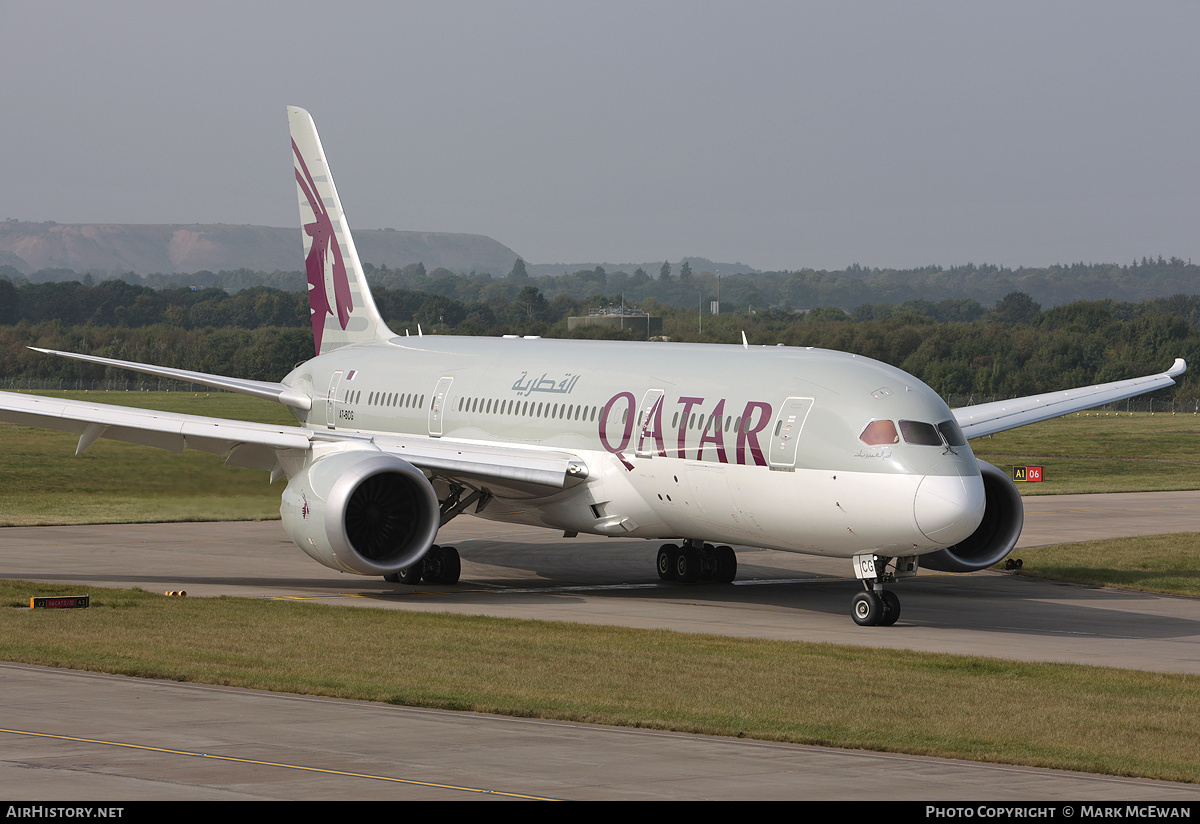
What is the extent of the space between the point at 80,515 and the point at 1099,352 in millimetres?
111504

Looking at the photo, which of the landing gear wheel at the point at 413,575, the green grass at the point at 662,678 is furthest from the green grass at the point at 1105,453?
the green grass at the point at 662,678

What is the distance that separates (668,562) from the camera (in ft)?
99.5

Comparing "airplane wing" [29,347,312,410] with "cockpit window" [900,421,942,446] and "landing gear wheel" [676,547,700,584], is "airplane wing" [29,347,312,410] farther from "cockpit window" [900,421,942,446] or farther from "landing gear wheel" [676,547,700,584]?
"cockpit window" [900,421,942,446]

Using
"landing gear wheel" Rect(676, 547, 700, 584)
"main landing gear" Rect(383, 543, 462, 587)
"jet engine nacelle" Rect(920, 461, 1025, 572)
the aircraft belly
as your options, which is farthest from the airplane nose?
"main landing gear" Rect(383, 543, 462, 587)

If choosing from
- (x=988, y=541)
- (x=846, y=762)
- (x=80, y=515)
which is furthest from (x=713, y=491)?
(x=80, y=515)

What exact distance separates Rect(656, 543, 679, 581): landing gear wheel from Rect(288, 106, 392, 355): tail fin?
32.4 ft

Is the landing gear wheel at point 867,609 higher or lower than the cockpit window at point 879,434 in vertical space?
lower

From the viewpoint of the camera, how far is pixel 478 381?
31250 millimetres

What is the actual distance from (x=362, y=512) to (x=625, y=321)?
153560 mm

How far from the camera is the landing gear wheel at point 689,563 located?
30125 mm

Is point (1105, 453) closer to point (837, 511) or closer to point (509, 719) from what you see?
point (837, 511)

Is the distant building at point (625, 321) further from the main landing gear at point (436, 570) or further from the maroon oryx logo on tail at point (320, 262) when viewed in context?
the main landing gear at point (436, 570)

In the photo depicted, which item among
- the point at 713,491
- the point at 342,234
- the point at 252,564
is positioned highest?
the point at 342,234
